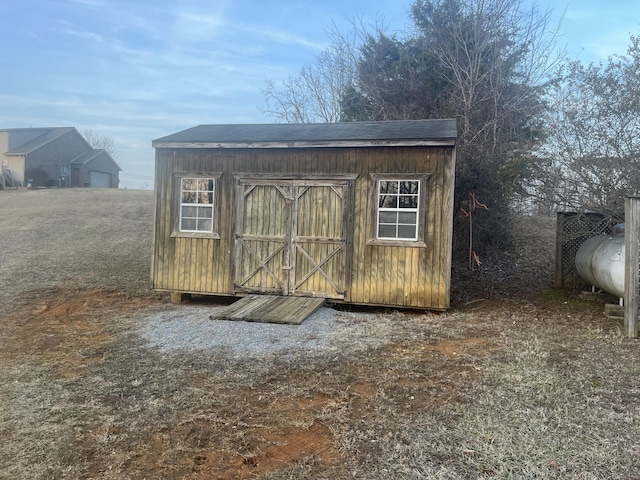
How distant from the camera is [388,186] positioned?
7.64 m

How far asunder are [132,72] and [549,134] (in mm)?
21092

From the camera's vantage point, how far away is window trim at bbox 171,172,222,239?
828cm

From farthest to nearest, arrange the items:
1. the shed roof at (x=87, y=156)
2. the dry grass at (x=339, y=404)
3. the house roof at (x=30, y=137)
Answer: the shed roof at (x=87, y=156), the house roof at (x=30, y=137), the dry grass at (x=339, y=404)

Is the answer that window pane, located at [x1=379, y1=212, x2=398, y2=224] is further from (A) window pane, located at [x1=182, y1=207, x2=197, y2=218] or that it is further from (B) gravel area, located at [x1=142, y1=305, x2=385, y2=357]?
(A) window pane, located at [x1=182, y1=207, x2=197, y2=218]

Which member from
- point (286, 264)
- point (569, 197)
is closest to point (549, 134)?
point (569, 197)

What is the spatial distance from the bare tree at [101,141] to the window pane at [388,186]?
67.2 metres

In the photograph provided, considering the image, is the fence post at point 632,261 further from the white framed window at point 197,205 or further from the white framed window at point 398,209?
the white framed window at point 197,205

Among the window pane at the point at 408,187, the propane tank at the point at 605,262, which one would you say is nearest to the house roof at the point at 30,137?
the window pane at the point at 408,187

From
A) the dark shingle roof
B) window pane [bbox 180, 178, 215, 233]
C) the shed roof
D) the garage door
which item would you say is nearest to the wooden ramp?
window pane [bbox 180, 178, 215, 233]

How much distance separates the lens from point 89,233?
16.8 m

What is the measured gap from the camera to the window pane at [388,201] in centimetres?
761

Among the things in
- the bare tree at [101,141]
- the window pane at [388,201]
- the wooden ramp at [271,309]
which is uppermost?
the bare tree at [101,141]

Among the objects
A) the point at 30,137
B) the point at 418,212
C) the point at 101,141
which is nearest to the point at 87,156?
the point at 30,137

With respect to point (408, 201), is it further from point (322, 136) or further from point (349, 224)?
point (322, 136)
